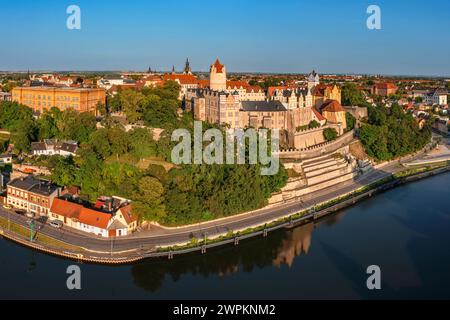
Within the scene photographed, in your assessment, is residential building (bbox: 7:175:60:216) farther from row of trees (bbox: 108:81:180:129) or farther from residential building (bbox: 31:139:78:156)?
row of trees (bbox: 108:81:180:129)

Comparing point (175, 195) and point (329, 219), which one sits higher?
point (175, 195)

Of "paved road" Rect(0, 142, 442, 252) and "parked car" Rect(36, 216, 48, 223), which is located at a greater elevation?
"parked car" Rect(36, 216, 48, 223)

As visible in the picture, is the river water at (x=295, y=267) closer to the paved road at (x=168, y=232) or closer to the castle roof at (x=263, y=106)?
the paved road at (x=168, y=232)

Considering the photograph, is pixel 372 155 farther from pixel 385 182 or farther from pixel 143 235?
pixel 143 235

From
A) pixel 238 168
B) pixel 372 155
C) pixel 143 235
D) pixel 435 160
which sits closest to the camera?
pixel 143 235

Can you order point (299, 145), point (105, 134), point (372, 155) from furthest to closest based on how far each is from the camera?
point (372, 155)
point (299, 145)
point (105, 134)

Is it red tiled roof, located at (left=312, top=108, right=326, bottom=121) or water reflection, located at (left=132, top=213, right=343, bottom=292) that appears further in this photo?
red tiled roof, located at (left=312, top=108, right=326, bottom=121)

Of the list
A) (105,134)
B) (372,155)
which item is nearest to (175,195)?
(105,134)

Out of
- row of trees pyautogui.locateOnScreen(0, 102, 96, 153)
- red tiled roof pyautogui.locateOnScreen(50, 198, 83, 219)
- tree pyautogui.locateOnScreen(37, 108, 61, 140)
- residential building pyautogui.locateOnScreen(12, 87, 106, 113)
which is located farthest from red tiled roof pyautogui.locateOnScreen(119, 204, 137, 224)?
residential building pyautogui.locateOnScreen(12, 87, 106, 113)

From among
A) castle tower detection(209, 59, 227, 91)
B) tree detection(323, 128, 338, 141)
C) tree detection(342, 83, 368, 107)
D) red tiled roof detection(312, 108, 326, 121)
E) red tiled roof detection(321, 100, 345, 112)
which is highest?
castle tower detection(209, 59, 227, 91)
